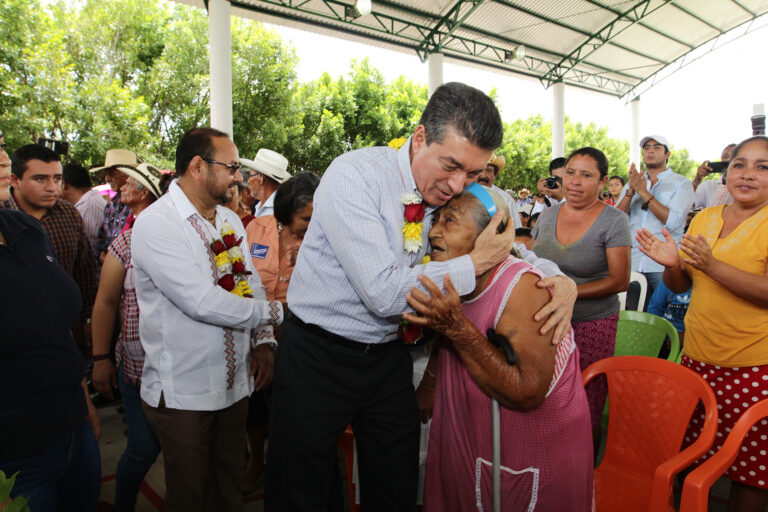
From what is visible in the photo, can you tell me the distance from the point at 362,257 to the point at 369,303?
0.55 ft

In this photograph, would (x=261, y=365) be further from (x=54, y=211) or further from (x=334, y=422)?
(x=54, y=211)

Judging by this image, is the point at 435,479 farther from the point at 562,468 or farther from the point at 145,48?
the point at 145,48

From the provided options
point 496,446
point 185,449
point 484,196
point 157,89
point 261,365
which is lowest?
point 185,449

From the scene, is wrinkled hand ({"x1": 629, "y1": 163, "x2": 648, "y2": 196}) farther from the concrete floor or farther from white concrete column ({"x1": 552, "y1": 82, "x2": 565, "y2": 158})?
white concrete column ({"x1": 552, "y1": 82, "x2": 565, "y2": 158})

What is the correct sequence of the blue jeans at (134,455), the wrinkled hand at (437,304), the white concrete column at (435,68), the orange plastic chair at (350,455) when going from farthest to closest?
1. the white concrete column at (435,68)
2. the orange plastic chair at (350,455)
3. the blue jeans at (134,455)
4. the wrinkled hand at (437,304)

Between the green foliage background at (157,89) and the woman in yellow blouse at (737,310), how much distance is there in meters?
16.2

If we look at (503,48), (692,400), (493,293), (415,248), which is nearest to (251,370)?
(415,248)

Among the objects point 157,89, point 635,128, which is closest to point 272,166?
point 157,89

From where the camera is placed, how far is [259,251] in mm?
3311

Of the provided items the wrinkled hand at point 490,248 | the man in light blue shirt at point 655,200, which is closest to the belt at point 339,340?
the wrinkled hand at point 490,248

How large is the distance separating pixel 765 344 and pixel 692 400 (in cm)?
54

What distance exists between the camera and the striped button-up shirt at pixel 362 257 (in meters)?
1.50

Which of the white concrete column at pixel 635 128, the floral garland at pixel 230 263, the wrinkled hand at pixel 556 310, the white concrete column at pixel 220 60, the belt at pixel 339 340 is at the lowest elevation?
the belt at pixel 339 340

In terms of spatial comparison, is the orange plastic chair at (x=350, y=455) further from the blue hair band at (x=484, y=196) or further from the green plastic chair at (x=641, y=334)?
the green plastic chair at (x=641, y=334)
